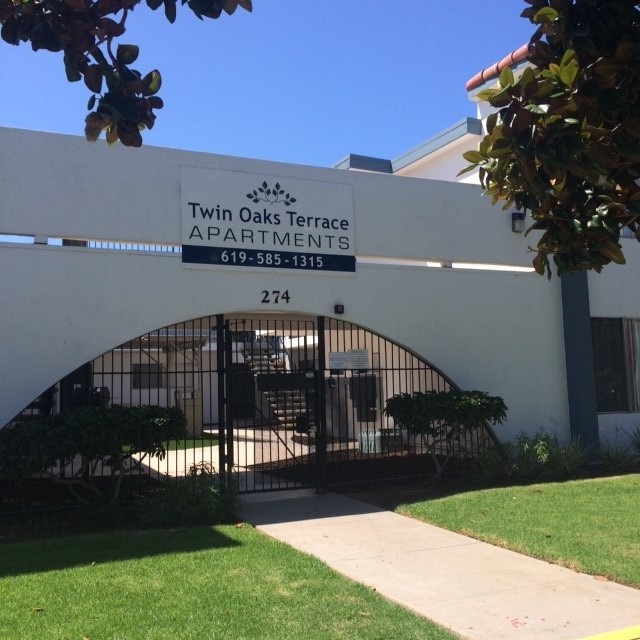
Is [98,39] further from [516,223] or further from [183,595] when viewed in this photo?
[516,223]

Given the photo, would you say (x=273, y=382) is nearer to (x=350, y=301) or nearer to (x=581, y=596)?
(x=350, y=301)

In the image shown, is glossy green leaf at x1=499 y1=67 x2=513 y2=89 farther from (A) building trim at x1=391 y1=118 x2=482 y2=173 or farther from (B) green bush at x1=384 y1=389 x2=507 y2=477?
(A) building trim at x1=391 y1=118 x2=482 y2=173

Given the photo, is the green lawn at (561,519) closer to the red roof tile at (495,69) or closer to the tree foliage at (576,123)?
the tree foliage at (576,123)

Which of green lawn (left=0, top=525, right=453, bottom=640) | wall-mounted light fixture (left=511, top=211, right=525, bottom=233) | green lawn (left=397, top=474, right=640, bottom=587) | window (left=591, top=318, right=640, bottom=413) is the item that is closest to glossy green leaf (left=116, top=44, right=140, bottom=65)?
green lawn (left=0, top=525, right=453, bottom=640)

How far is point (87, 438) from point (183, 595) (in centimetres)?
301

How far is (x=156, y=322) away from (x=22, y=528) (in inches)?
122

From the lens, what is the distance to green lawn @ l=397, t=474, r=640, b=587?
7.24 m

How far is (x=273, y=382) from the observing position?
11.2 m

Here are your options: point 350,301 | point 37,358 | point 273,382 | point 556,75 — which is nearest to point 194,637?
point 556,75

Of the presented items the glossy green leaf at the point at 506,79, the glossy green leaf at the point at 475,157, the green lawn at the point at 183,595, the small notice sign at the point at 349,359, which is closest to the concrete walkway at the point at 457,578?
the green lawn at the point at 183,595

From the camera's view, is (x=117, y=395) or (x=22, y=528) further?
(x=117, y=395)

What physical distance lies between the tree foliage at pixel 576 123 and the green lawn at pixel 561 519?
11.0ft

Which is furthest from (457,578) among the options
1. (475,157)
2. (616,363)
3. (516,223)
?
(616,363)

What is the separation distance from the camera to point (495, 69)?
16.7 metres
